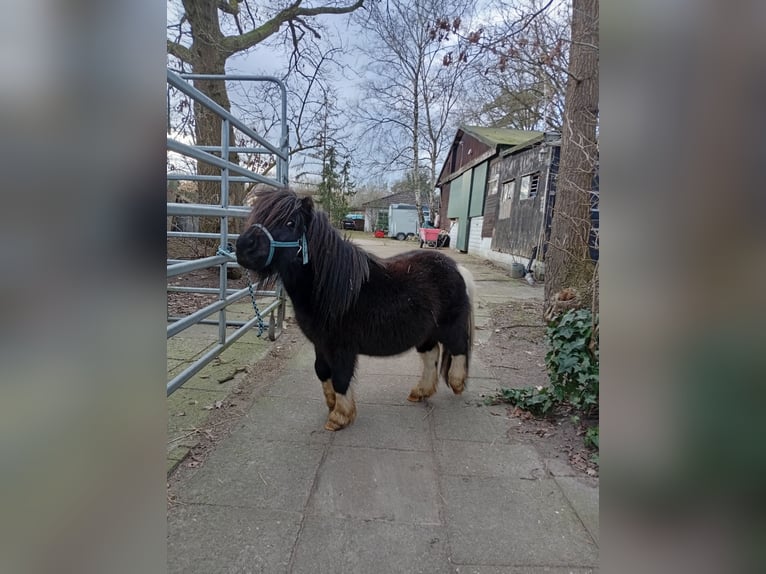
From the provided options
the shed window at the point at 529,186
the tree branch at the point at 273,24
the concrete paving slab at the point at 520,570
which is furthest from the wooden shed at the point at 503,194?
the concrete paving slab at the point at 520,570

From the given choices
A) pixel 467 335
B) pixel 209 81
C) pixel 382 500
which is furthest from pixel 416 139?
pixel 382 500

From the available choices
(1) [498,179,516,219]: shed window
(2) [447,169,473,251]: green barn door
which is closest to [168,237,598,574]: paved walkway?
(1) [498,179,516,219]: shed window

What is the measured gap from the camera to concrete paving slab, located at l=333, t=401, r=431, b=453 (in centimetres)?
230

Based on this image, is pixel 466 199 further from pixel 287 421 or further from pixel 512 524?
pixel 512 524

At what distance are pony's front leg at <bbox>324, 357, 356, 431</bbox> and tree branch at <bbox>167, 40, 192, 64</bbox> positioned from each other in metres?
6.08

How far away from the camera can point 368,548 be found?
1.52 m

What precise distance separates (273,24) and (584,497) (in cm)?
871

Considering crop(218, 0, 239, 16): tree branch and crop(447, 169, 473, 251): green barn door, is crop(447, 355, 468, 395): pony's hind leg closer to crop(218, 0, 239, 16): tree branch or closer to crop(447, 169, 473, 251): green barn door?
crop(218, 0, 239, 16): tree branch
